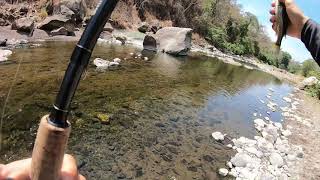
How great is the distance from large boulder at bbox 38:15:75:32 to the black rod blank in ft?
77.6

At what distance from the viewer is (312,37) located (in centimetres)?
219

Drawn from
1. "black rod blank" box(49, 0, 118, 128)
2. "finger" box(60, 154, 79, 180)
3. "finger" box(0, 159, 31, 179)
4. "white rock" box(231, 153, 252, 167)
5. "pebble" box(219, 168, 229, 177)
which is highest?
"black rod blank" box(49, 0, 118, 128)

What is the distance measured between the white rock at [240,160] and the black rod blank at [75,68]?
840 cm

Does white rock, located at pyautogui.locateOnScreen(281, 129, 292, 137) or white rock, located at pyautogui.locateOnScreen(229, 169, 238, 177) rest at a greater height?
white rock, located at pyautogui.locateOnScreen(229, 169, 238, 177)

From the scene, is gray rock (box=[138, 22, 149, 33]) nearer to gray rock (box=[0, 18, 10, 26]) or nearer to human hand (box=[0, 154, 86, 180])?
gray rock (box=[0, 18, 10, 26])

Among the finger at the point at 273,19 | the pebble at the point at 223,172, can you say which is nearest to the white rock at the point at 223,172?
the pebble at the point at 223,172

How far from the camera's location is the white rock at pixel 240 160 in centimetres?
912

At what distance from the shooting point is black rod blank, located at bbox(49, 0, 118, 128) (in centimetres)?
119

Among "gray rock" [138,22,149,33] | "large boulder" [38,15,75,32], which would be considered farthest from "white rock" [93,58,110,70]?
"gray rock" [138,22,149,33]

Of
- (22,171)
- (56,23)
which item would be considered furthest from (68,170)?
(56,23)

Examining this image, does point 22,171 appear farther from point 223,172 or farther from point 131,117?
point 131,117

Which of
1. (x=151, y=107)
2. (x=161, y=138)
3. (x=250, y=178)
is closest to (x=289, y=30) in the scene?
(x=250, y=178)

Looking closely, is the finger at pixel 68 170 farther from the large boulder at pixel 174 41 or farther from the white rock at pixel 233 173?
the large boulder at pixel 174 41

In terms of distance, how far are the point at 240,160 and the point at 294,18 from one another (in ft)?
24.8
